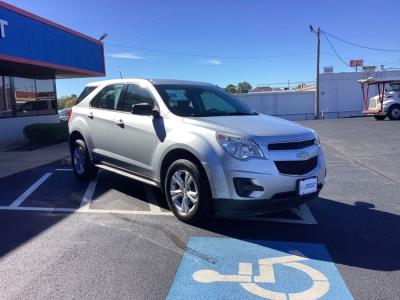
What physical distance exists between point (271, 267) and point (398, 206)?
3015 millimetres

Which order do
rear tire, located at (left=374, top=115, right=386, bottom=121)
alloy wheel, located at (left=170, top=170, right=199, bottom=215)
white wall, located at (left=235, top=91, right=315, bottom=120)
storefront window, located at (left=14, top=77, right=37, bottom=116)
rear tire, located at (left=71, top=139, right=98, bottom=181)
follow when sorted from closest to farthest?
alloy wheel, located at (left=170, top=170, right=199, bottom=215) < rear tire, located at (left=71, top=139, right=98, bottom=181) < storefront window, located at (left=14, top=77, right=37, bottom=116) < rear tire, located at (left=374, top=115, right=386, bottom=121) < white wall, located at (left=235, top=91, right=315, bottom=120)

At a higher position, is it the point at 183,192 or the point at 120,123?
the point at 120,123

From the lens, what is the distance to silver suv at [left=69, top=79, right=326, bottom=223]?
170 inches

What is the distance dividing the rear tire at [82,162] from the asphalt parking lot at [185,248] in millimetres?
383

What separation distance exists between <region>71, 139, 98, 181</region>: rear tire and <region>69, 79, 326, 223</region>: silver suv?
0.46 metres

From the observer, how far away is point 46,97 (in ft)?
59.5

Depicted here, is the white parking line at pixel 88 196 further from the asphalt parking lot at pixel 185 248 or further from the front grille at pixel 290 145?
the front grille at pixel 290 145

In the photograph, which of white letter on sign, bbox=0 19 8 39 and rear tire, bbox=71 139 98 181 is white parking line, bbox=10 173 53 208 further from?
white letter on sign, bbox=0 19 8 39

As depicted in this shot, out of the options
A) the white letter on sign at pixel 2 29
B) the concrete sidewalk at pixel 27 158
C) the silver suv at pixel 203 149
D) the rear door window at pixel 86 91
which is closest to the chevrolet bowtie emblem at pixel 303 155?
the silver suv at pixel 203 149

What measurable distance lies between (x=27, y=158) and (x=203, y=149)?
7761mm

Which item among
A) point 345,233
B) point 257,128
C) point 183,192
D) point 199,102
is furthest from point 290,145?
point 199,102

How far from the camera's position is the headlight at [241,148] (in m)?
4.32

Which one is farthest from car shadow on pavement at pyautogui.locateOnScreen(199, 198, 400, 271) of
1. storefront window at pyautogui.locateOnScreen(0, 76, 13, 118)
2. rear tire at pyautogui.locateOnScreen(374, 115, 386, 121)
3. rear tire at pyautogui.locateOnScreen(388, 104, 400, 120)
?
rear tire at pyautogui.locateOnScreen(374, 115, 386, 121)

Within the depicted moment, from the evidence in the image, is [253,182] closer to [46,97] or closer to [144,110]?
[144,110]
